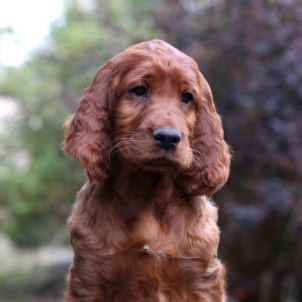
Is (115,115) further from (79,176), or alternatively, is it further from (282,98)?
(79,176)

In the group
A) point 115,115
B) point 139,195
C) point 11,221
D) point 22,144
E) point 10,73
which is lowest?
point 139,195

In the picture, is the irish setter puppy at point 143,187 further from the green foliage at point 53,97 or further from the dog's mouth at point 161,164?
the green foliage at point 53,97

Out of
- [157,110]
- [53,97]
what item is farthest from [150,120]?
[53,97]

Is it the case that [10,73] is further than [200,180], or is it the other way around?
[10,73]

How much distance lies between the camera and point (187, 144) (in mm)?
3807

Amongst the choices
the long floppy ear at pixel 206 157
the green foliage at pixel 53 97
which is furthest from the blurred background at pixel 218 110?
the long floppy ear at pixel 206 157

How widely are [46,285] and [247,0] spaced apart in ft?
15.6

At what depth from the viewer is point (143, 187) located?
13.3 ft

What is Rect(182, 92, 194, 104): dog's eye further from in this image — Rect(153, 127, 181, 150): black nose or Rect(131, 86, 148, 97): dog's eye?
Rect(153, 127, 181, 150): black nose

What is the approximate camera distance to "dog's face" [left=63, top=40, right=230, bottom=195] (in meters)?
3.75

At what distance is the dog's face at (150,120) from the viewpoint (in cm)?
375

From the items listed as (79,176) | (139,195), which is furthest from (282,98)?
(139,195)

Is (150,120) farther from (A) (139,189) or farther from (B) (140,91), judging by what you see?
(A) (139,189)

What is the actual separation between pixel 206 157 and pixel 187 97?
337 mm
